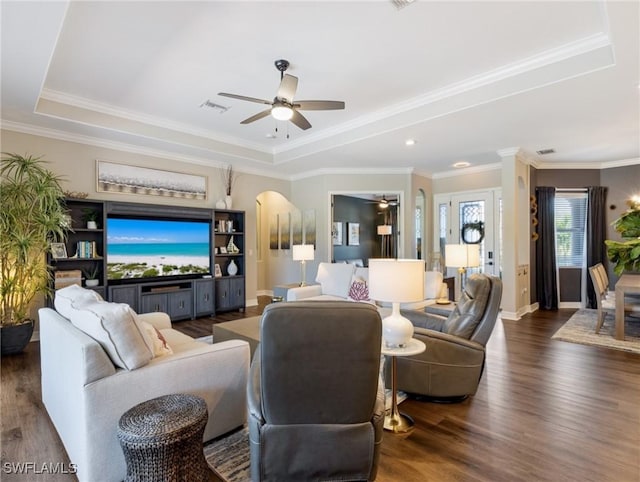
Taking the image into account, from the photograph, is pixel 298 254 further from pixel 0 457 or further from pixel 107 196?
pixel 0 457

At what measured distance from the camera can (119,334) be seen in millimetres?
1823

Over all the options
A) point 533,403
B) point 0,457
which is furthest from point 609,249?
point 0,457

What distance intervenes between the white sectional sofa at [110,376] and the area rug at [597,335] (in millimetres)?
4465

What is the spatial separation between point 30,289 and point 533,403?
17.6 feet

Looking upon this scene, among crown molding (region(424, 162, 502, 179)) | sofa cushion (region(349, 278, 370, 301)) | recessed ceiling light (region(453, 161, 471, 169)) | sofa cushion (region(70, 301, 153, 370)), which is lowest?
sofa cushion (region(349, 278, 370, 301))

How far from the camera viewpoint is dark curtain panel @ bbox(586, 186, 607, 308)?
666cm

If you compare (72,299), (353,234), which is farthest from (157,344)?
(353,234)

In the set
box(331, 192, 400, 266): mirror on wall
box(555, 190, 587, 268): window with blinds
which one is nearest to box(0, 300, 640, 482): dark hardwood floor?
box(555, 190, 587, 268): window with blinds

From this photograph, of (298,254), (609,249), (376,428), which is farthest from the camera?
(298,254)

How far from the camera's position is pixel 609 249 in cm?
534

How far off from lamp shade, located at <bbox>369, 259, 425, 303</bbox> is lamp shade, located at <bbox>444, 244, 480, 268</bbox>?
2.21m

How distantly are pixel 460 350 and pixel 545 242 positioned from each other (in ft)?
17.7

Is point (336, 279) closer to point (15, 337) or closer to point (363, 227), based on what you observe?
point (15, 337)

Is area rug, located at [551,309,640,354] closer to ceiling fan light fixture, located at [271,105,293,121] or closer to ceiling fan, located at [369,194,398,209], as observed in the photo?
ceiling fan light fixture, located at [271,105,293,121]
